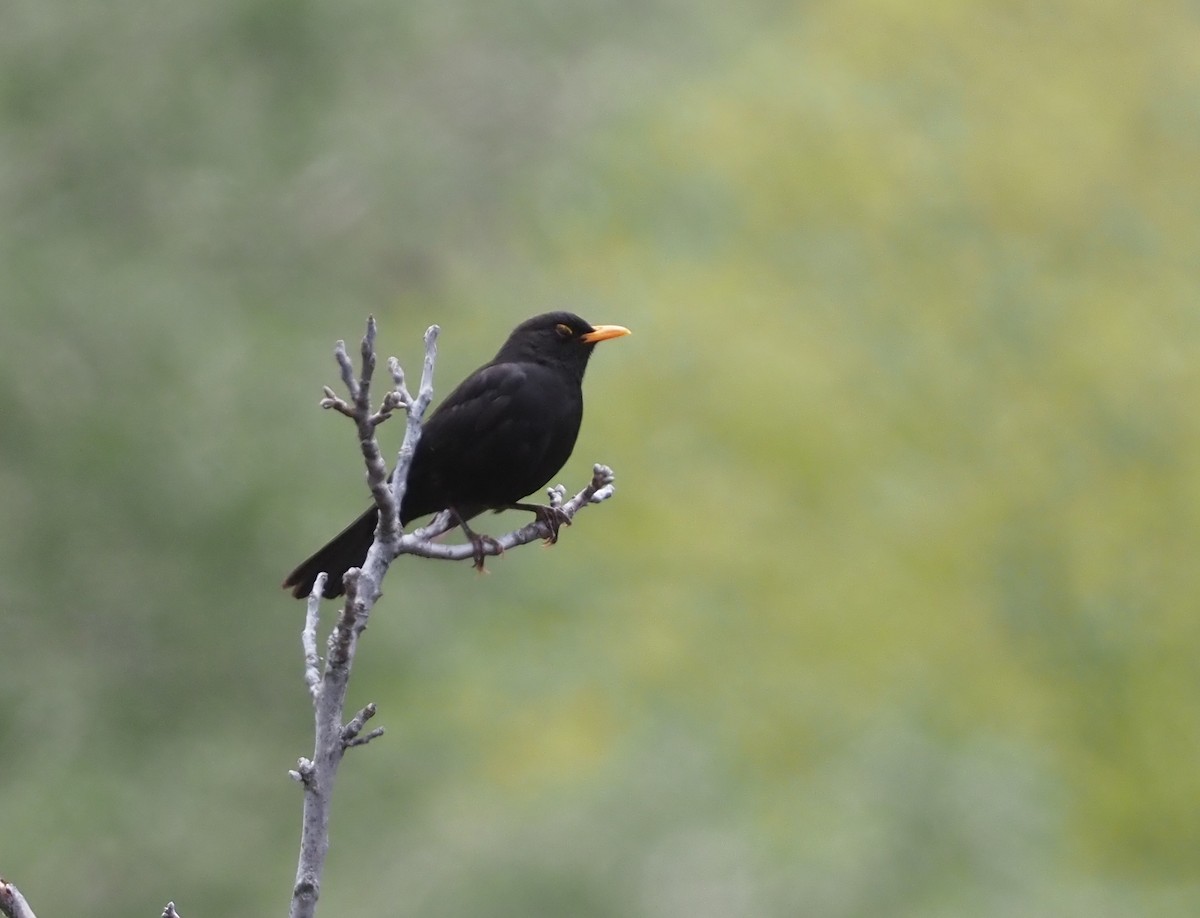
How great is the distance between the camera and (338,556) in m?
6.59

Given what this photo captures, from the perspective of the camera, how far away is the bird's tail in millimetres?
6495

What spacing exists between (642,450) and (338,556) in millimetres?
15807

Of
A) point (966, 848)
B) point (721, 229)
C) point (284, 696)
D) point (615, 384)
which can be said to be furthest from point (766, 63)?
point (284, 696)

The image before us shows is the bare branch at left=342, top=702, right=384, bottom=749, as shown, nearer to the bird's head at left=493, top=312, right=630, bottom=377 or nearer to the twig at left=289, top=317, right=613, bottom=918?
the twig at left=289, top=317, right=613, bottom=918

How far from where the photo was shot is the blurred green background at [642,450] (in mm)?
14484

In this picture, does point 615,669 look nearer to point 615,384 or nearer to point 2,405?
point 615,384

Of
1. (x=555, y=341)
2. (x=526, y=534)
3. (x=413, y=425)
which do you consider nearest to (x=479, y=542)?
(x=526, y=534)

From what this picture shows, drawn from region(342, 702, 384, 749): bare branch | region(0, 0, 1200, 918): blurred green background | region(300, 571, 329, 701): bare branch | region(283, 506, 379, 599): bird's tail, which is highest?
region(0, 0, 1200, 918): blurred green background

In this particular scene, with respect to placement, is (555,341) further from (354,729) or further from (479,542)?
(354,729)

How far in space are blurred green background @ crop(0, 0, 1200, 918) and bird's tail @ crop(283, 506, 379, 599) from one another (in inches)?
276

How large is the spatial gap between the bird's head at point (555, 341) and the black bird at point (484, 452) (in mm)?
259

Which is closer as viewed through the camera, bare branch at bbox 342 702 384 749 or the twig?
the twig

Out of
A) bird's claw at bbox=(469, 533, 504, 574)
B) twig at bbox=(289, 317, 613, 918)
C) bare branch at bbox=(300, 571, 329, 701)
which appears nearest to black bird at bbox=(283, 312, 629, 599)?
bird's claw at bbox=(469, 533, 504, 574)

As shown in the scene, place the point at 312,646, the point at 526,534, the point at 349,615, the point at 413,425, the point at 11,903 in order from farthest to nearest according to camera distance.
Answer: the point at 526,534, the point at 413,425, the point at 312,646, the point at 349,615, the point at 11,903
